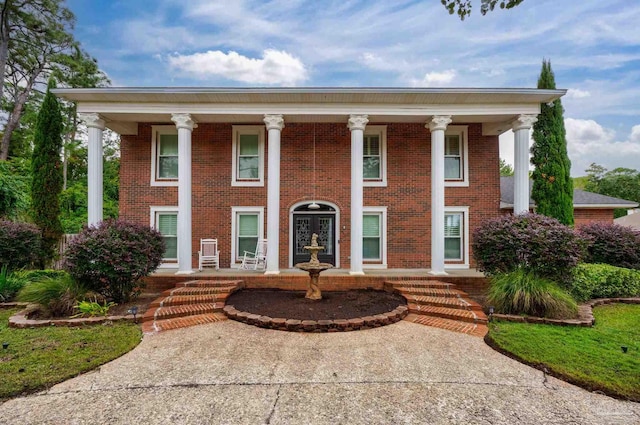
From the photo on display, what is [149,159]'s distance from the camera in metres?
10.4

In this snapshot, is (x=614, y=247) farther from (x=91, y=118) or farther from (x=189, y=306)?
(x=91, y=118)

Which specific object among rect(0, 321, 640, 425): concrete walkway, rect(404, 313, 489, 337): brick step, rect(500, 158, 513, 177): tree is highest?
rect(500, 158, 513, 177): tree

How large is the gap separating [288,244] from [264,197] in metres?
1.77

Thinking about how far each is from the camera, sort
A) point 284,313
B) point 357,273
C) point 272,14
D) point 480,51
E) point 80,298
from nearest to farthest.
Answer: point 284,313 < point 80,298 < point 357,273 < point 272,14 < point 480,51

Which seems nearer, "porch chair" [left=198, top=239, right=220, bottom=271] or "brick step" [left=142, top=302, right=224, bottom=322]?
"brick step" [left=142, top=302, right=224, bottom=322]

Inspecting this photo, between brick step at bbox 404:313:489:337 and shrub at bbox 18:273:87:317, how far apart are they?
6.57 metres

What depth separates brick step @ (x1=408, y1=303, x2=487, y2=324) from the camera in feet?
18.7

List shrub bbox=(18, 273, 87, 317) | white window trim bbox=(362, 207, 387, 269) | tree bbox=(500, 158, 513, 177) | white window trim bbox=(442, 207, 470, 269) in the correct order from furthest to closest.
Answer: tree bbox=(500, 158, 513, 177), white window trim bbox=(442, 207, 470, 269), white window trim bbox=(362, 207, 387, 269), shrub bbox=(18, 273, 87, 317)

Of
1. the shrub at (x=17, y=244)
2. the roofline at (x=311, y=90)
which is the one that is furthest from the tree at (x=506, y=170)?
the shrub at (x=17, y=244)

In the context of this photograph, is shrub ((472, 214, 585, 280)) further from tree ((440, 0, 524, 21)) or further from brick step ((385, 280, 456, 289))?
Answer: tree ((440, 0, 524, 21))

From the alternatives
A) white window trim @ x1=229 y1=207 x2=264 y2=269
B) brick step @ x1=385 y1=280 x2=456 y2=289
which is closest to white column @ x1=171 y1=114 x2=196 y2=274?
white window trim @ x1=229 y1=207 x2=264 y2=269

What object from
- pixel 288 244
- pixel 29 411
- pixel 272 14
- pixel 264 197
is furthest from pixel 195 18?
pixel 29 411

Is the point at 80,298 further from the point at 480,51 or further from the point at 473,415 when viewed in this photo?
the point at 480,51

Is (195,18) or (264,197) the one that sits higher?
(195,18)
